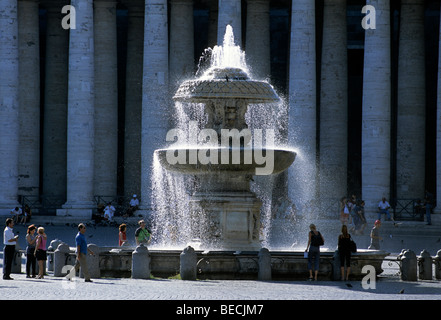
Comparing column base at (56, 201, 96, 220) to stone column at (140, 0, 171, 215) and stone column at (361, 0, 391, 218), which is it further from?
stone column at (361, 0, 391, 218)

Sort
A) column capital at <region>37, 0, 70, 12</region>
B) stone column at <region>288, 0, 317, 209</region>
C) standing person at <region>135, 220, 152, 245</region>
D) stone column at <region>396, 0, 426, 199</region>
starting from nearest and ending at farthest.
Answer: standing person at <region>135, 220, 152, 245</region>
stone column at <region>288, 0, 317, 209</region>
stone column at <region>396, 0, 426, 199</region>
column capital at <region>37, 0, 70, 12</region>

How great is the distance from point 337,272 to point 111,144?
3509 cm

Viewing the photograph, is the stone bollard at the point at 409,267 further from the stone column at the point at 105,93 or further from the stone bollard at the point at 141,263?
the stone column at the point at 105,93

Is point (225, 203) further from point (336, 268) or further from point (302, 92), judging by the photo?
point (302, 92)

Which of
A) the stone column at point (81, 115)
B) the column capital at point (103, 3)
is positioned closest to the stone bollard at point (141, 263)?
the stone column at point (81, 115)

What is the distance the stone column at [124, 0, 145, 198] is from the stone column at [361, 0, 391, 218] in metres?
15.5

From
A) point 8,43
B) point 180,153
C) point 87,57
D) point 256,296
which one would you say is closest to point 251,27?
point 87,57

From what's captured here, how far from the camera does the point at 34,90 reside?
65125 millimetres

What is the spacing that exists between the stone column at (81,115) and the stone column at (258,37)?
31.4 feet

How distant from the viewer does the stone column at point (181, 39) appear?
6506cm

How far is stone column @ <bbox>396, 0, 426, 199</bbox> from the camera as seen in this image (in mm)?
63344

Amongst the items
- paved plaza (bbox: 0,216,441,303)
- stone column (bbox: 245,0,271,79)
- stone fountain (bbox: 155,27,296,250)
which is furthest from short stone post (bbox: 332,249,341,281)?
stone column (bbox: 245,0,271,79)

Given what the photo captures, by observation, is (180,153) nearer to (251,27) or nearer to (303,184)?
(303,184)

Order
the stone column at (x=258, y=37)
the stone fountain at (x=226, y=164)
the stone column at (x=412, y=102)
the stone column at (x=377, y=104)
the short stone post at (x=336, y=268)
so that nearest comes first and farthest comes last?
the short stone post at (x=336, y=268), the stone fountain at (x=226, y=164), the stone column at (x=377, y=104), the stone column at (x=412, y=102), the stone column at (x=258, y=37)
